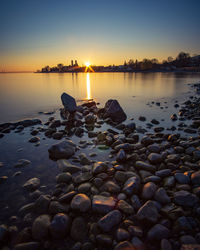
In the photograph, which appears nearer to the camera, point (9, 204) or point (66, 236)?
point (66, 236)

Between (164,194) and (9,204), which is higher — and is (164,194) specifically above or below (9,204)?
above

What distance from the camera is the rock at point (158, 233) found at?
218cm

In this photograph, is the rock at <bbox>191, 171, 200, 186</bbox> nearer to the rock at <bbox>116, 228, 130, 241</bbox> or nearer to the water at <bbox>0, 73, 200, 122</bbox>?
the rock at <bbox>116, 228, 130, 241</bbox>

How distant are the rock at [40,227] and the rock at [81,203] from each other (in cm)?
51

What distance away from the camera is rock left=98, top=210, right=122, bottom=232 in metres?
2.35

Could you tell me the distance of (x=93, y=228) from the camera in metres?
2.40

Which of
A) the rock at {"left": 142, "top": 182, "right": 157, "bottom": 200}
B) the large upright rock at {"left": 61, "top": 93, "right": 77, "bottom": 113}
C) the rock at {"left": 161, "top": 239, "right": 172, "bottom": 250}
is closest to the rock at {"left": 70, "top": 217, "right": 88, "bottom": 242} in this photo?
the rock at {"left": 161, "top": 239, "right": 172, "bottom": 250}

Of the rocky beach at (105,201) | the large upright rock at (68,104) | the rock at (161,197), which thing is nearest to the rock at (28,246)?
the rocky beach at (105,201)

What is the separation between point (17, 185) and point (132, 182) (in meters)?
2.92

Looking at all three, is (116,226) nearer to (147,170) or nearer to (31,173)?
(147,170)

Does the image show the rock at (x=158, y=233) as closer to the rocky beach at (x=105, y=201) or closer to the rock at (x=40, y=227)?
the rocky beach at (x=105, y=201)

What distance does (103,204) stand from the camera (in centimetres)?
273

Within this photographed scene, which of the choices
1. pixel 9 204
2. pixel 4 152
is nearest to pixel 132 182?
pixel 9 204

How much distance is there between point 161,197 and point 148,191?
0.88ft
